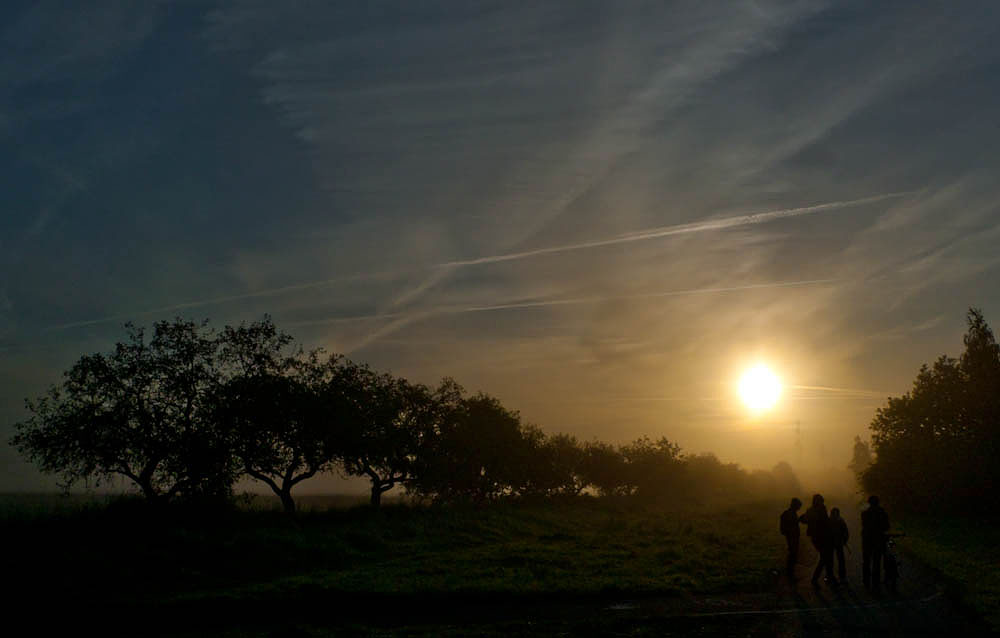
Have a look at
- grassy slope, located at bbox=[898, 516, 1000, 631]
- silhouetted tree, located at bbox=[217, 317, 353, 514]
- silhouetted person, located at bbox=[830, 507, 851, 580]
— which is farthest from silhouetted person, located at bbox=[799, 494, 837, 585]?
silhouetted tree, located at bbox=[217, 317, 353, 514]

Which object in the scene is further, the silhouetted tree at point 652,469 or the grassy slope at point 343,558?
the silhouetted tree at point 652,469

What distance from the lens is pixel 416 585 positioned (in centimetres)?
2117

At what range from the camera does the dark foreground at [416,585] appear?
16.2 meters

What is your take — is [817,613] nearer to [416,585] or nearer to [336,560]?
[416,585]

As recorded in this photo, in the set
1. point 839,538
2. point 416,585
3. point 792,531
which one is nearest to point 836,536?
point 839,538

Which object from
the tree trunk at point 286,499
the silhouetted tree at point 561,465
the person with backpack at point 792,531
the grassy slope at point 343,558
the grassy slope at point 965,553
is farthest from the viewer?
the silhouetted tree at point 561,465

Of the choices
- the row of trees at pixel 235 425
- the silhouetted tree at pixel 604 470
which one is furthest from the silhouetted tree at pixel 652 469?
the row of trees at pixel 235 425

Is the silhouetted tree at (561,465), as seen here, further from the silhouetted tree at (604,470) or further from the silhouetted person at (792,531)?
the silhouetted person at (792,531)

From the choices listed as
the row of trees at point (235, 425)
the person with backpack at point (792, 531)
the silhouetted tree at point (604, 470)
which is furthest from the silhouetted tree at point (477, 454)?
the person with backpack at point (792, 531)

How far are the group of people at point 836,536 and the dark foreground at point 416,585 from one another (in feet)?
2.03

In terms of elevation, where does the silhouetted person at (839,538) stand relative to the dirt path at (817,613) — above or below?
above

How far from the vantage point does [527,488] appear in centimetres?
9569

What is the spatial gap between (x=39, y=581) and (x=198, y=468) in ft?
69.9

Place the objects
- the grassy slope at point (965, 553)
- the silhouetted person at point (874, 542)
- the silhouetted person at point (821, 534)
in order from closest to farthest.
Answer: the grassy slope at point (965, 553)
the silhouetted person at point (874, 542)
the silhouetted person at point (821, 534)
